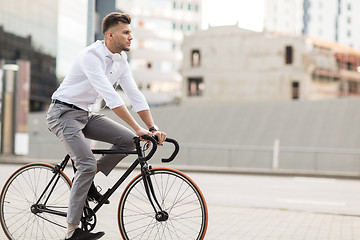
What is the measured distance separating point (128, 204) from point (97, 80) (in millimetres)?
920

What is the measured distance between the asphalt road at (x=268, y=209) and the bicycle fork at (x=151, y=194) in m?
0.33

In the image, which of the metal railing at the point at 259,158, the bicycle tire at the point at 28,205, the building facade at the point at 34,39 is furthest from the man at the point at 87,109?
the building facade at the point at 34,39

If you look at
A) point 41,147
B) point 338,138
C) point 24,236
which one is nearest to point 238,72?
point 338,138

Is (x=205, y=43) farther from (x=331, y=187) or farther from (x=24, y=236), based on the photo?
(x=24, y=236)

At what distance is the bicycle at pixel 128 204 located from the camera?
375 centimetres

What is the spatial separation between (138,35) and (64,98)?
81.7 metres

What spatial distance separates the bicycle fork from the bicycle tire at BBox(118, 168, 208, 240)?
2 centimetres

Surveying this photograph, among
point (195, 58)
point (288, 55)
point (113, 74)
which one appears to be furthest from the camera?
point (195, 58)

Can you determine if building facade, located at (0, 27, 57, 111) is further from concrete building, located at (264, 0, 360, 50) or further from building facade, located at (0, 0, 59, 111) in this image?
concrete building, located at (264, 0, 360, 50)

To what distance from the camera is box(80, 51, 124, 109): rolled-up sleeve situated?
3.75 meters

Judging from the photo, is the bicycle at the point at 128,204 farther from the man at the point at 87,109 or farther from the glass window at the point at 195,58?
the glass window at the point at 195,58

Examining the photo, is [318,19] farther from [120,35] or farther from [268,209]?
[120,35]

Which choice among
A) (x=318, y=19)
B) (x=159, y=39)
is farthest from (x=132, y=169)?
(x=318, y=19)

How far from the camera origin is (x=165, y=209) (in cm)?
388
